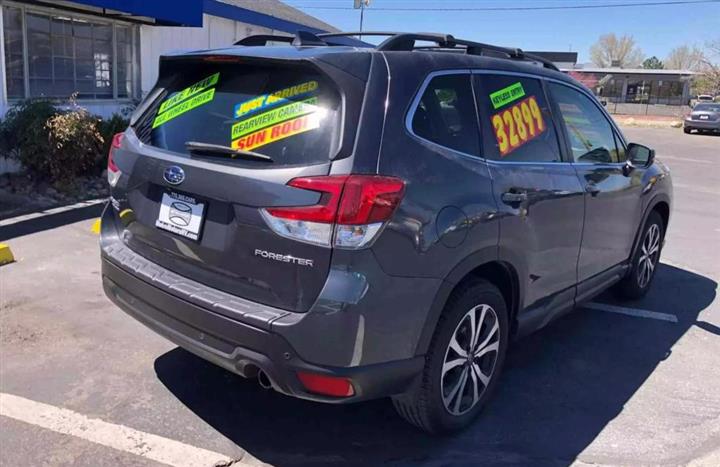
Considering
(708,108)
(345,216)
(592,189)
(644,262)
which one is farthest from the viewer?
(708,108)

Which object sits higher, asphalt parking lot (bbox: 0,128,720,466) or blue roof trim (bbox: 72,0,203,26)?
blue roof trim (bbox: 72,0,203,26)

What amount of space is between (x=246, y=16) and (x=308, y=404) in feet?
40.7

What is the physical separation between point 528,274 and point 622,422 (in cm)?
97

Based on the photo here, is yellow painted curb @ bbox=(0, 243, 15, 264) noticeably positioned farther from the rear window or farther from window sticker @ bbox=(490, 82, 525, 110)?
window sticker @ bbox=(490, 82, 525, 110)

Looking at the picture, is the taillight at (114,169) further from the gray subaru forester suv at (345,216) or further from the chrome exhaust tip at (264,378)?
the chrome exhaust tip at (264,378)

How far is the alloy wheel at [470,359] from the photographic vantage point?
3221 mm

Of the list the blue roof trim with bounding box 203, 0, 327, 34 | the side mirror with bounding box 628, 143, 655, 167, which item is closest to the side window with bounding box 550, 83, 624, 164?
the side mirror with bounding box 628, 143, 655, 167

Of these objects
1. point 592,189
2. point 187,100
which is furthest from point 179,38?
point 592,189

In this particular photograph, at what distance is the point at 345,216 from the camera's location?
257 centimetres

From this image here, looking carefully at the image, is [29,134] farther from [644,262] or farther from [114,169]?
[644,262]

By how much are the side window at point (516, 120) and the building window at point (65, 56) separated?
7.97m

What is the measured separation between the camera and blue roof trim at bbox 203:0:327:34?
13.0 meters

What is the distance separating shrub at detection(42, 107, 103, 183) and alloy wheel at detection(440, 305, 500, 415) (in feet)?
21.5

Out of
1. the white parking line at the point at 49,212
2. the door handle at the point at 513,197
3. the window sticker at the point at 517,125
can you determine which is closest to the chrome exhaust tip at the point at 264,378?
the door handle at the point at 513,197
